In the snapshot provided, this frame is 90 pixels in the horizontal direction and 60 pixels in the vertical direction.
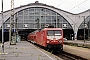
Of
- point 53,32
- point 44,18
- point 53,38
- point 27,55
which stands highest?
point 44,18

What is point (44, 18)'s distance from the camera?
124m

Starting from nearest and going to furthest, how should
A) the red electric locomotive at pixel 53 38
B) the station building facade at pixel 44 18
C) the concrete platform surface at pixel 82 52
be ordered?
1. the concrete platform surface at pixel 82 52
2. the red electric locomotive at pixel 53 38
3. the station building facade at pixel 44 18

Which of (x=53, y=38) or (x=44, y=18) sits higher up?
(x=44, y=18)

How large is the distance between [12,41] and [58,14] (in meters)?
69.4

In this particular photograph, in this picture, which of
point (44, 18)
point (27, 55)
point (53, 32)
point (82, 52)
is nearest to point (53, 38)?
point (53, 32)

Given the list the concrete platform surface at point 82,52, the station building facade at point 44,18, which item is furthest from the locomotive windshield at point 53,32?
the station building facade at point 44,18

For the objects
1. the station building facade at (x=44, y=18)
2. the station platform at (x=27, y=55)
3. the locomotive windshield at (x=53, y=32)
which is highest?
the station building facade at (x=44, y=18)

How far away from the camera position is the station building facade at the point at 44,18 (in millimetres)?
122562

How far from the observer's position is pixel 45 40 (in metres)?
35.8

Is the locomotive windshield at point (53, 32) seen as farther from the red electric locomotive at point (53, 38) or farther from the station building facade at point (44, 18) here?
the station building facade at point (44, 18)

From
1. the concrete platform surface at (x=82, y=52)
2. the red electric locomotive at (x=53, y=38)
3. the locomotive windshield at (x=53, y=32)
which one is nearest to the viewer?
the concrete platform surface at (x=82, y=52)

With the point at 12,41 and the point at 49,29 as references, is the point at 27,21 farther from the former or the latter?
the point at 49,29

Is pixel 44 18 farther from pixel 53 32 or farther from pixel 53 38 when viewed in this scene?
pixel 53 38

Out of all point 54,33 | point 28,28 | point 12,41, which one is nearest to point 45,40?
point 54,33
